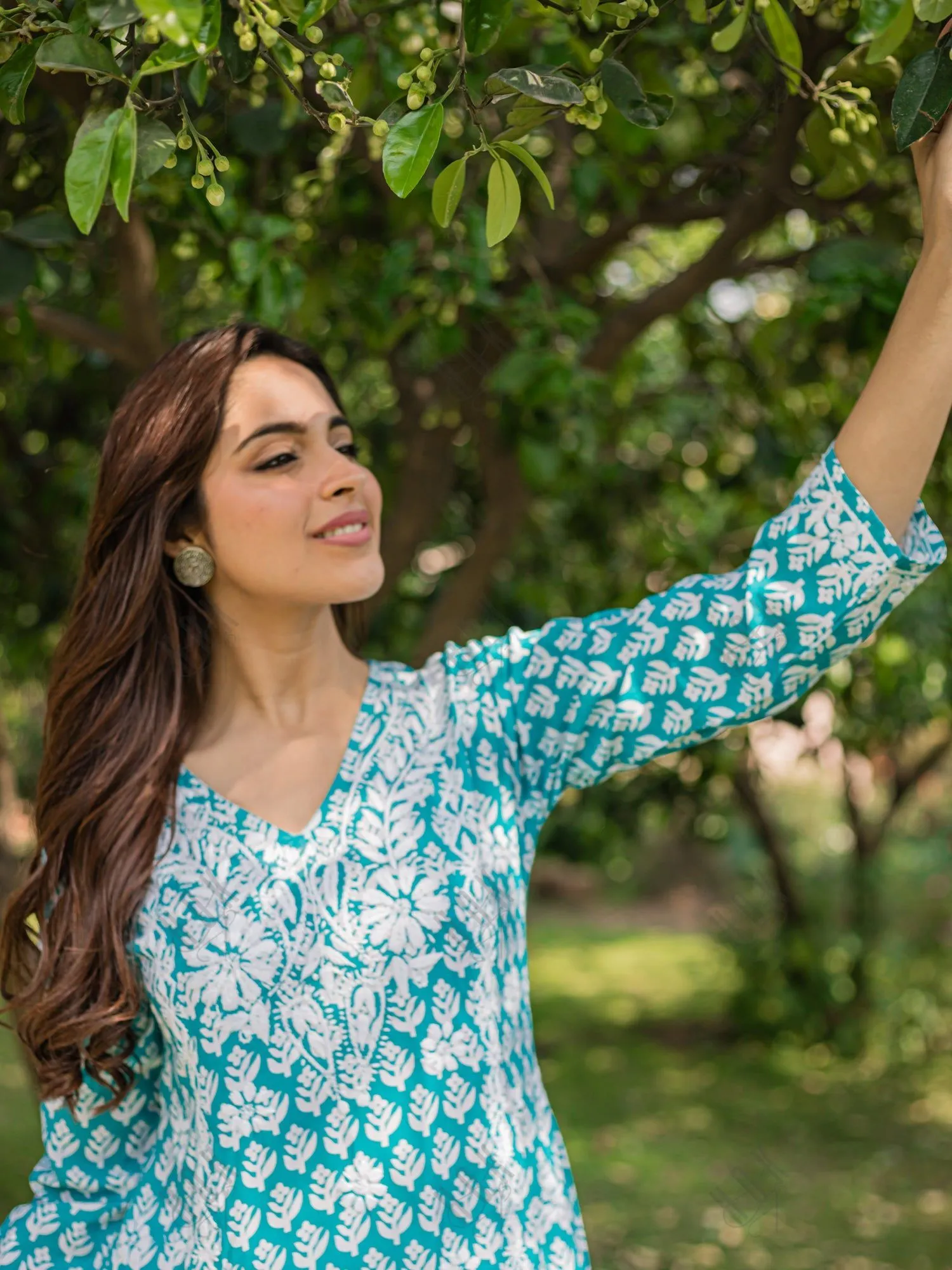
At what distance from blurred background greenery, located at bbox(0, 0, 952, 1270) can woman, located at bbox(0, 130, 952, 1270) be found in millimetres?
404

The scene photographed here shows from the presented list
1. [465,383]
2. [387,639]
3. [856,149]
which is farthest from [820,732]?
[856,149]

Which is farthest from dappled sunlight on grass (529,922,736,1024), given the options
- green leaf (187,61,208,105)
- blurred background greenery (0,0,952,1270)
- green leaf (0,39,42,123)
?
green leaf (0,39,42,123)

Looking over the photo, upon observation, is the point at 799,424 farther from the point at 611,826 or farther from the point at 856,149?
the point at 611,826

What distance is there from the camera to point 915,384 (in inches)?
51.8

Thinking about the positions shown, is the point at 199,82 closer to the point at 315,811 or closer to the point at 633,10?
the point at 633,10

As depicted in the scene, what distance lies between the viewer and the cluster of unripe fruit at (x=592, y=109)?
4.26ft

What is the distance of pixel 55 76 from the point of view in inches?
74.0

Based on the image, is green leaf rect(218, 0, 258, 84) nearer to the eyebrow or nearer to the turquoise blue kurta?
the eyebrow

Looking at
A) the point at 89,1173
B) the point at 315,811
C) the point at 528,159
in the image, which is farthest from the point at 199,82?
the point at 89,1173

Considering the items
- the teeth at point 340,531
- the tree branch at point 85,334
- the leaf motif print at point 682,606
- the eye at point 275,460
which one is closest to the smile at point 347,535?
the teeth at point 340,531

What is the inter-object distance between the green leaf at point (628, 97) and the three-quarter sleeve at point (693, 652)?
1.20ft

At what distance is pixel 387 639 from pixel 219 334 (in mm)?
2056

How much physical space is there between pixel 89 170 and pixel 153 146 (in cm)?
20

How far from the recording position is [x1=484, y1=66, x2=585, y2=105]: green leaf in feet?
3.84
